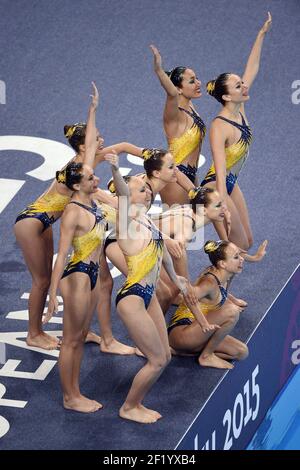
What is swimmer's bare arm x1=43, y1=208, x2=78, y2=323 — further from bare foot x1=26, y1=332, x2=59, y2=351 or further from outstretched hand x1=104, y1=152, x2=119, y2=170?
bare foot x1=26, y1=332, x2=59, y2=351

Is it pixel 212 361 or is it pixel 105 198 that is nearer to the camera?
pixel 212 361

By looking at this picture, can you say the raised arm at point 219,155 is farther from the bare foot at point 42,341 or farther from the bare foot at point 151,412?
the bare foot at point 151,412

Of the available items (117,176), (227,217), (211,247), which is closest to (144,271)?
(117,176)

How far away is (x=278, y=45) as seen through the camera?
10594mm

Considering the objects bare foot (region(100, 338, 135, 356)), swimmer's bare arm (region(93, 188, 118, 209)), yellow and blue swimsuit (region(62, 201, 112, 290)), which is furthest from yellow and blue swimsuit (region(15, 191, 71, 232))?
bare foot (region(100, 338, 135, 356))

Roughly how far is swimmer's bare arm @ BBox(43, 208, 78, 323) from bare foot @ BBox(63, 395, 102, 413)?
1.80 feet

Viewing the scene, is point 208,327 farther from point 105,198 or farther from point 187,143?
point 187,143

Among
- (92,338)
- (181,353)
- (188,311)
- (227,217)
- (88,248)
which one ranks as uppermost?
(227,217)

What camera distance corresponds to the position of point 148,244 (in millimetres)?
6207

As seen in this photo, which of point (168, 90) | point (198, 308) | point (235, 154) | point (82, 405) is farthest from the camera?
point (235, 154)

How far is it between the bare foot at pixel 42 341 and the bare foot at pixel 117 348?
0.92 feet

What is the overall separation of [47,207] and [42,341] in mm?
806

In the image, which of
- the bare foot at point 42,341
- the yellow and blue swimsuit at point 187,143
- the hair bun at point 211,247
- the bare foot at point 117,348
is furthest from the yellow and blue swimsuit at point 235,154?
the bare foot at point 42,341

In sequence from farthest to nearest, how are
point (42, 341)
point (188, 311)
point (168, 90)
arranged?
point (168, 90) < point (42, 341) < point (188, 311)
